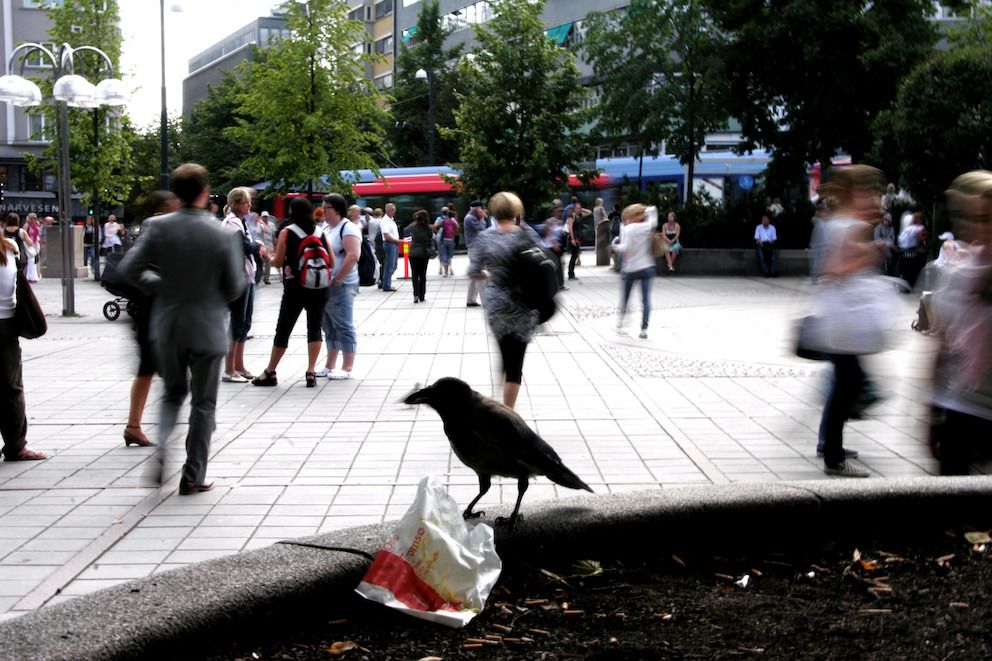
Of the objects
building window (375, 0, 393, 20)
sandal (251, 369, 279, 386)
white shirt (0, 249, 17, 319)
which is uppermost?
building window (375, 0, 393, 20)

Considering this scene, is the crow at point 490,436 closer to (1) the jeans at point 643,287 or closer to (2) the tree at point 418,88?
(1) the jeans at point 643,287

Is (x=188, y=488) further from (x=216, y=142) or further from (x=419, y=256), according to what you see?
(x=216, y=142)

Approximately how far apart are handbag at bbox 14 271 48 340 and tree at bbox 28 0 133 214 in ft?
81.7

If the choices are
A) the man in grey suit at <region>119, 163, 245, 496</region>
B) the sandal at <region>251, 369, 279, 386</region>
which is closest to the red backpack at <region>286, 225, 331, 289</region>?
the sandal at <region>251, 369, 279, 386</region>

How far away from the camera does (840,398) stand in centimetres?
669

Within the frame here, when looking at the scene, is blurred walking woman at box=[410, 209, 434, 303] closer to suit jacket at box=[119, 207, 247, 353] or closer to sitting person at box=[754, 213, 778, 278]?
sitting person at box=[754, 213, 778, 278]

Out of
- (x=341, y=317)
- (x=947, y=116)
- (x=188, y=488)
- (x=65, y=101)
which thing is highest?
(x=947, y=116)

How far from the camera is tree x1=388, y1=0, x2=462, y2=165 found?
6562 cm

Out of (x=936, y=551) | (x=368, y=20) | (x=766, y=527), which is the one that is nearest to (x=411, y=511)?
(x=766, y=527)

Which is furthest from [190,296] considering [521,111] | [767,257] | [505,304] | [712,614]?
[521,111]

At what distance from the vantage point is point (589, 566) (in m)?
4.09

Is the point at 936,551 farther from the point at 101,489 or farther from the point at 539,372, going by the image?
the point at 539,372

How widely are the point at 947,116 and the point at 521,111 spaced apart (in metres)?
11.5

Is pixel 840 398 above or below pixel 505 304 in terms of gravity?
below
